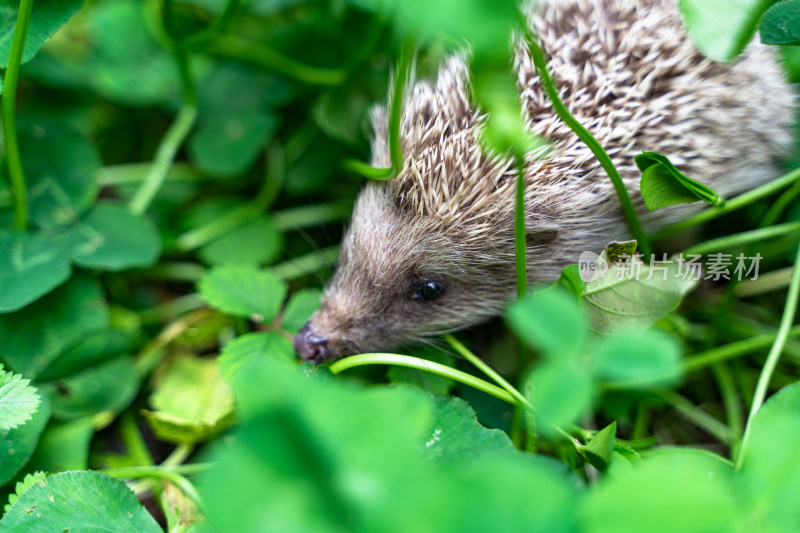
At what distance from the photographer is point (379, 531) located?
694 millimetres

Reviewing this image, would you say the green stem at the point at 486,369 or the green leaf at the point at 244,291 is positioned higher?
the green leaf at the point at 244,291

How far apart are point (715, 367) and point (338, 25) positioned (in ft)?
5.68

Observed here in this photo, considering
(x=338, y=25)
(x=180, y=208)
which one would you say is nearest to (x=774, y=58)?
(x=338, y=25)

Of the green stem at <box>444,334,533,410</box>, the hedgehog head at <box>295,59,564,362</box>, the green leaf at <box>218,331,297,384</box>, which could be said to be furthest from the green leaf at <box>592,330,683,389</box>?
the green leaf at <box>218,331,297,384</box>

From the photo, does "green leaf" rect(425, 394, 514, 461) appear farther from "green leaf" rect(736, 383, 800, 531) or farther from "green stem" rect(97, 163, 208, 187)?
"green stem" rect(97, 163, 208, 187)

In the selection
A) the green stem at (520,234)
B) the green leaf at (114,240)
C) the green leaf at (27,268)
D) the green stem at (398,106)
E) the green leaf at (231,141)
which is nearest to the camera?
the green stem at (398,106)

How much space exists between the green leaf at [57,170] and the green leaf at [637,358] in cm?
173

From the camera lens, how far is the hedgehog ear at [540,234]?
5.51 feet

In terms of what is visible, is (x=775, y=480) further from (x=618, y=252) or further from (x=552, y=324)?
(x=618, y=252)

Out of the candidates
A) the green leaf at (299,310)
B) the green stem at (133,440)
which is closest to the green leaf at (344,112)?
the green leaf at (299,310)

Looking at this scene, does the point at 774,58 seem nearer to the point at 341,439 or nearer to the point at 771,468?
the point at 771,468

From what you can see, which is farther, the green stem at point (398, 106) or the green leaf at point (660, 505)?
the green stem at point (398, 106)

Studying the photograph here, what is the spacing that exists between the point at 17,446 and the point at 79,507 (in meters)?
0.31

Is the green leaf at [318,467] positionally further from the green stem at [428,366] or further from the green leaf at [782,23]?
the green leaf at [782,23]
